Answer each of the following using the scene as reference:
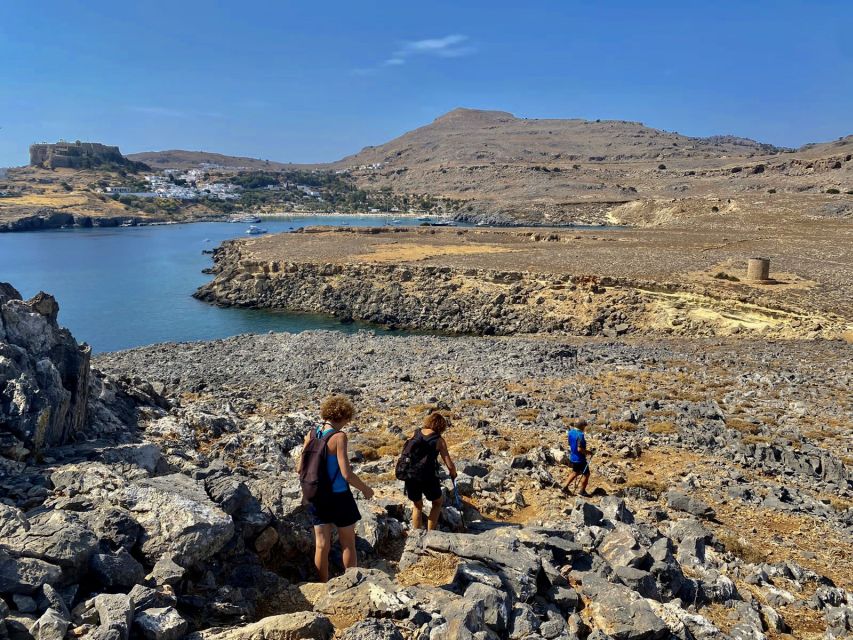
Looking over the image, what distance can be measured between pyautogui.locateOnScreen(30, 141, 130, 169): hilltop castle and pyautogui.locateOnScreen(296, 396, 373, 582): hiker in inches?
8227

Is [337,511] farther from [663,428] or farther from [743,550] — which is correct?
[663,428]

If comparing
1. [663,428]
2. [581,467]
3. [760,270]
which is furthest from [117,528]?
[760,270]

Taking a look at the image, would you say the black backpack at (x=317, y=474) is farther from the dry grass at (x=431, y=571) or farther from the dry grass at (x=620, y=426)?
the dry grass at (x=620, y=426)

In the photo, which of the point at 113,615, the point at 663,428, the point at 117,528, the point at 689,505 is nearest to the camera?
the point at 113,615

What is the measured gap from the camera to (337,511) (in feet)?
18.2

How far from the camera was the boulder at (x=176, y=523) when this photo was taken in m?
4.93

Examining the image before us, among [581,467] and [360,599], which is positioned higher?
[360,599]

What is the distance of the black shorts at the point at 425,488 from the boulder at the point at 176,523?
2.08 metres

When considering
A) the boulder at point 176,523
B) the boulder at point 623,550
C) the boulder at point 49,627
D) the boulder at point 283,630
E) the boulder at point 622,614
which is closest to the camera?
the boulder at point 49,627

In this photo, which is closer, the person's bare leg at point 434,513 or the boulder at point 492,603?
the boulder at point 492,603

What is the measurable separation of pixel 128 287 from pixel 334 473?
52.2m

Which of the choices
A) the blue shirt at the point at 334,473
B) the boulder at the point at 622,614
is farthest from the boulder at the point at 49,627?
the boulder at the point at 622,614

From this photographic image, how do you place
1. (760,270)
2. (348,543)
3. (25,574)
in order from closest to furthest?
(25,574), (348,543), (760,270)

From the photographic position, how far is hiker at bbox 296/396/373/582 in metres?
5.48
